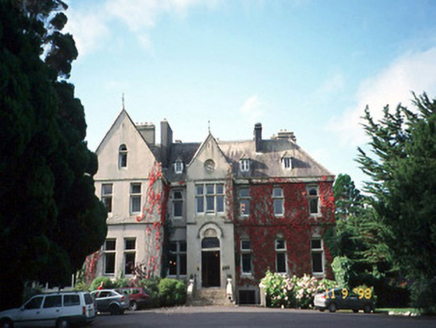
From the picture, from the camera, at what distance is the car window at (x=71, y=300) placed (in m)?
16.0

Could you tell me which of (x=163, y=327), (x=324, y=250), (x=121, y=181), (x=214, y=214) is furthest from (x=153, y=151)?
(x=163, y=327)

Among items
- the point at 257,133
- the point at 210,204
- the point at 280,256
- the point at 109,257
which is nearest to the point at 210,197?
the point at 210,204

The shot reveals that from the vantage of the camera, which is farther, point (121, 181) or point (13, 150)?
point (121, 181)

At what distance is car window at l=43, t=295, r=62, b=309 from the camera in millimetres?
15681

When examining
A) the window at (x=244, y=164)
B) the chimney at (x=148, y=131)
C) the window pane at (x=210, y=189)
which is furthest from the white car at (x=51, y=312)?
the chimney at (x=148, y=131)

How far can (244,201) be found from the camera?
103 ft

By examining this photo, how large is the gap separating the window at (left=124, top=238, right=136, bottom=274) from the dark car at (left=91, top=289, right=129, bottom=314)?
5985 mm

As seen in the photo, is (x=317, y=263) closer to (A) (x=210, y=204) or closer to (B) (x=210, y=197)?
(A) (x=210, y=204)

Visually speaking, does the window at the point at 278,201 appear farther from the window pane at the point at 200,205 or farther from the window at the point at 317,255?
the window pane at the point at 200,205

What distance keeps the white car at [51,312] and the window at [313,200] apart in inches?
755

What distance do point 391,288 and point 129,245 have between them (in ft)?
60.2

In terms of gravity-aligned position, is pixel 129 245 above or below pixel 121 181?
below

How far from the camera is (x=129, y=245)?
2927 cm

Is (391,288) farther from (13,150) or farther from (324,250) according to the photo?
(13,150)
